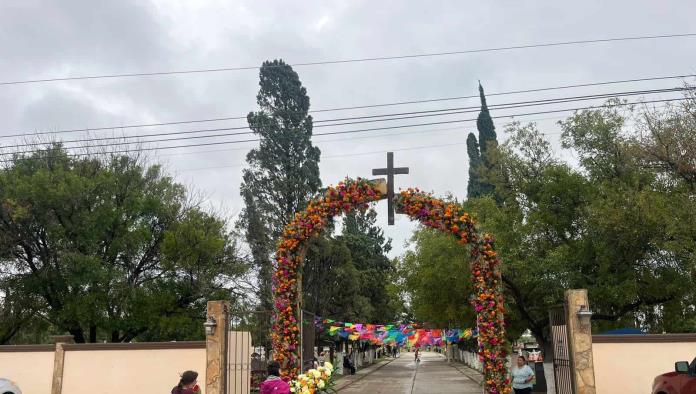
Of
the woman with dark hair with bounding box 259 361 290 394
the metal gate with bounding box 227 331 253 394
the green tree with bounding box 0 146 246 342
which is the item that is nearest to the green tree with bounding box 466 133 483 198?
the green tree with bounding box 0 146 246 342

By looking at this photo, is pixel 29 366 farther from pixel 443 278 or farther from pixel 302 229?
pixel 443 278

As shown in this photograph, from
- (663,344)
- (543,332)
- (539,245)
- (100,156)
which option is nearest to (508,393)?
(663,344)

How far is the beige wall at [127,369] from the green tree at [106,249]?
11761 mm

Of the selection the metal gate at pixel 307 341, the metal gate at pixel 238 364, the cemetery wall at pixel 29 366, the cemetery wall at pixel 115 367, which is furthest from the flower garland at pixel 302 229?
the cemetery wall at pixel 29 366

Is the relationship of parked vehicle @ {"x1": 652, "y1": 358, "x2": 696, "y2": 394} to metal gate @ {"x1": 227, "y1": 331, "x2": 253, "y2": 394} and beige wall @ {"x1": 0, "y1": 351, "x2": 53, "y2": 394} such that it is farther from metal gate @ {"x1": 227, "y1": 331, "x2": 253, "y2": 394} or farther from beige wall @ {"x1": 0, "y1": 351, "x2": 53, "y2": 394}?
beige wall @ {"x1": 0, "y1": 351, "x2": 53, "y2": 394}

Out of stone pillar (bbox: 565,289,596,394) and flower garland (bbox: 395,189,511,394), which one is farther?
flower garland (bbox: 395,189,511,394)

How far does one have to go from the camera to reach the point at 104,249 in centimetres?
2705

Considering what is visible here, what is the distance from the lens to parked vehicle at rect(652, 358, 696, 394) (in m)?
8.70

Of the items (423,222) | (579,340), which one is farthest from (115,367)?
(579,340)

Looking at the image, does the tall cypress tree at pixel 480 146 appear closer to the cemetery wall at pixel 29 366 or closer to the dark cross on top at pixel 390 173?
the dark cross on top at pixel 390 173

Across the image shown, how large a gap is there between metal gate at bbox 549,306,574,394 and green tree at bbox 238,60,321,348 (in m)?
21.5

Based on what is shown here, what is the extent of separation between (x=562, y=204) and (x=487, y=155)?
3.85 m

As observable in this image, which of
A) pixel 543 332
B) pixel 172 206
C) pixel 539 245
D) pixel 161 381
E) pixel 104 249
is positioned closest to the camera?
pixel 161 381

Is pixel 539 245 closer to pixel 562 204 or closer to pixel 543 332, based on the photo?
pixel 562 204
